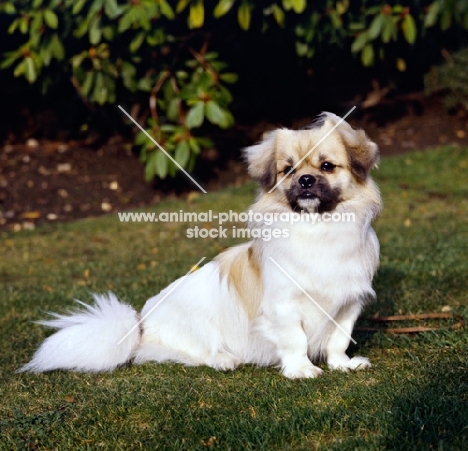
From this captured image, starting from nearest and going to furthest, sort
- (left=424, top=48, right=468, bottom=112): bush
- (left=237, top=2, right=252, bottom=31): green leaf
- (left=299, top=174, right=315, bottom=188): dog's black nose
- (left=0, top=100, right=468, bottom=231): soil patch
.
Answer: (left=299, top=174, right=315, bottom=188): dog's black nose → (left=237, top=2, right=252, bottom=31): green leaf → (left=0, top=100, right=468, bottom=231): soil patch → (left=424, top=48, right=468, bottom=112): bush

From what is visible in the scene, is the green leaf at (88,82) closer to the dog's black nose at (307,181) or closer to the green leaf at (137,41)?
the green leaf at (137,41)

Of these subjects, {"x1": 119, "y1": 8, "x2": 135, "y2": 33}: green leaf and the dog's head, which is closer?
the dog's head

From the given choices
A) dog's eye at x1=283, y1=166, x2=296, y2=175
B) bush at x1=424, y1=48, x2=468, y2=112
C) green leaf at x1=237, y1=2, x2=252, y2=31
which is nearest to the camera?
dog's eye at x1=283, y1=166, x2=296, y2=175

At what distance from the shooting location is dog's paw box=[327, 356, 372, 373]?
379 cm

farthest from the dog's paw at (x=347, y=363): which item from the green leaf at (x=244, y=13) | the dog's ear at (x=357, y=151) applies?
the green leaf at (x=244, y=13)

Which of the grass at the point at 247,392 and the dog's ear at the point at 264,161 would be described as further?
the dog's ear at the point at 264,161

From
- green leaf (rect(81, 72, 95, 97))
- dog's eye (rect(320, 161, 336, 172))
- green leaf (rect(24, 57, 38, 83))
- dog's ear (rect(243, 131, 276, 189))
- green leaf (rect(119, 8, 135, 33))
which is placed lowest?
green leaf (rect(81, 72, 95, 97))

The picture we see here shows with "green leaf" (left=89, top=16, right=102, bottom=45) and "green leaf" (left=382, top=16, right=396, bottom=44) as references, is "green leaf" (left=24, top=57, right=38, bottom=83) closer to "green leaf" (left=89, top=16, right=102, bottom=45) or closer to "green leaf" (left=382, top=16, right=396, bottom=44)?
"green leaf" (left=89, top=16, right=102, bottom=45)

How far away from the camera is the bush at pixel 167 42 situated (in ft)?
26.7

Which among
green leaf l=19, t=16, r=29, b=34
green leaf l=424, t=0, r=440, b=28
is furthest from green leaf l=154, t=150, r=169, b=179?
green leaf l=424, t=0, r=440, b=28

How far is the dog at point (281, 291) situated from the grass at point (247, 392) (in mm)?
135

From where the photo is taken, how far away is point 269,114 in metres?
11.2

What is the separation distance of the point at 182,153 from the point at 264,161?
15.0 ft

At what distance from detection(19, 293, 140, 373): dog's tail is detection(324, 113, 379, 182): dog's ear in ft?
4.80
